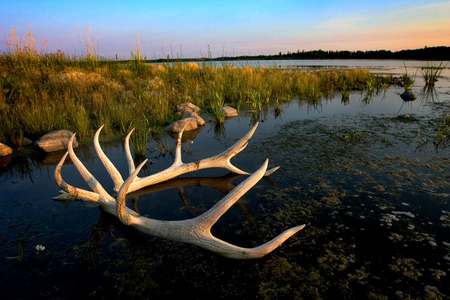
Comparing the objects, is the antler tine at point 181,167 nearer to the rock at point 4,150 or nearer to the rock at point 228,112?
the rock at point 4,150

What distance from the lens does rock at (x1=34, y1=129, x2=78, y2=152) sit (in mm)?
4469

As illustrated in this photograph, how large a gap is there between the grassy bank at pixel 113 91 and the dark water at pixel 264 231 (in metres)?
1.41

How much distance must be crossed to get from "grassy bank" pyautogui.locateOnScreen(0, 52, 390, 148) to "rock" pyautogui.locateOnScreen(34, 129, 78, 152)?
463mm

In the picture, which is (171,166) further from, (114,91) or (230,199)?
(114,91)

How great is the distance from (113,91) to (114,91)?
34 millimetres

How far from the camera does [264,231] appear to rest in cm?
229

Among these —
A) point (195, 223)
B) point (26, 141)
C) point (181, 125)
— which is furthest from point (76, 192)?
point (181, 125)

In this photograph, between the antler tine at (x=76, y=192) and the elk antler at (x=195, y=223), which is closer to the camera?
the elk antler at (x=195, y=223)

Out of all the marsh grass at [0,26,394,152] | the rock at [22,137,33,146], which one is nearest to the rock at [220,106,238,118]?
the marsh grass at [0,26,394,152]

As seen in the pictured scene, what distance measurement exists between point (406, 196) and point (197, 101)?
6.54 m

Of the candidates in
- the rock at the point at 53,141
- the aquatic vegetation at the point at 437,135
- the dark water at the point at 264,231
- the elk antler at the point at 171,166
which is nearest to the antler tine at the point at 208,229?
the dark water at the point at 264,231

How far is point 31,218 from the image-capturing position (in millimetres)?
2545

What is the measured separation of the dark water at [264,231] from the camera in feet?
5.70

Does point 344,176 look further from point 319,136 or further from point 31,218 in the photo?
point 31,218
